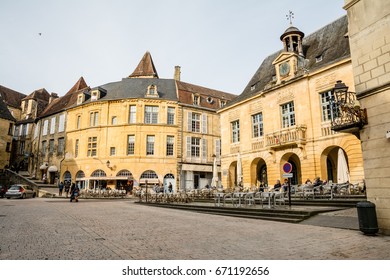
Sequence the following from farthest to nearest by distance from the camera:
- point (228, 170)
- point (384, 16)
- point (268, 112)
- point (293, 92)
Answer: point (228, 170) < point (268, 112) < point (293, 92) < point (384, 16)

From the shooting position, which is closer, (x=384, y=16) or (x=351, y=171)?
(x=384, y=16)

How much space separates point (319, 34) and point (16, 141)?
42.5m

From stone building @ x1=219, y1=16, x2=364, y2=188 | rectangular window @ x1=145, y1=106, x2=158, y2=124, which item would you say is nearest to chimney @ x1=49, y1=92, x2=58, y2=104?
rectangular window @ x1=145, y1=106, x2=158, y2=124

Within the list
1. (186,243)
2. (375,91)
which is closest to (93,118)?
(186,243)

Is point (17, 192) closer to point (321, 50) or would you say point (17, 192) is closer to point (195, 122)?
point (195, 122)

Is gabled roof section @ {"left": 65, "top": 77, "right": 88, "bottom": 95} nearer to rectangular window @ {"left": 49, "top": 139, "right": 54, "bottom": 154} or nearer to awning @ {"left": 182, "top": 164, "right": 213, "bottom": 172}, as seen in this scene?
→ rectangular window @ {"left": 49, "top": 139, "right": 54, "bottom": 154}

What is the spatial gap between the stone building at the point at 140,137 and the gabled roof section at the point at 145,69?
4.31m

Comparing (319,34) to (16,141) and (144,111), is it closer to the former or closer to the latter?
(144,111)

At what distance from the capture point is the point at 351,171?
566 inches

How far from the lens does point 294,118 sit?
18047mm

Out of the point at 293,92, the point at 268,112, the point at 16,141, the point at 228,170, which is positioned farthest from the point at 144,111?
the point at 16,141

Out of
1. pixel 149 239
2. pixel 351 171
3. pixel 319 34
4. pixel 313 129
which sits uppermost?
pixel 319 34

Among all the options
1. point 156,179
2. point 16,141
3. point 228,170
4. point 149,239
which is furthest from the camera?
point 16,141

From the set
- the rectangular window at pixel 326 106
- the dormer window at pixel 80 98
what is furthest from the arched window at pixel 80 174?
the rectangular window at pixel 326 106
